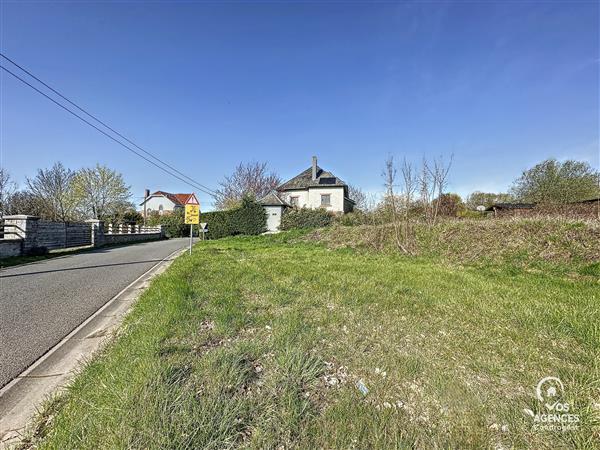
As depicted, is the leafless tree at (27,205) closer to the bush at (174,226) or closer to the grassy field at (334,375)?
the bush at (174,226)

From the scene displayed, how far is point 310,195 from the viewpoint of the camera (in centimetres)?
3266

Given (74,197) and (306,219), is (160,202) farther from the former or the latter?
(306,219)

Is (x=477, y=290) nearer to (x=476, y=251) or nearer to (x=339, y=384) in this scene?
(x=339, y=384)

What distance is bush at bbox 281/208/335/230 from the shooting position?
1062 inches

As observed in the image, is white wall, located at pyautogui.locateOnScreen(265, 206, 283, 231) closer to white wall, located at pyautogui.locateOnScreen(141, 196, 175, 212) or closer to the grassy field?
the grassy field

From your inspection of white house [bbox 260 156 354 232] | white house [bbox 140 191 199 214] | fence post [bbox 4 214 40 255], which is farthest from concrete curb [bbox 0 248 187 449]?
white house [bbox 140 191 199 214]

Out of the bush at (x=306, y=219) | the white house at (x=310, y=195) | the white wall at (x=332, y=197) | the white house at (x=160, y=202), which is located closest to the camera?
the bush at (x=306, y=219)

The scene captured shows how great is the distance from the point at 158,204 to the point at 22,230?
52011 millimetres

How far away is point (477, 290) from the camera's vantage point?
543cm

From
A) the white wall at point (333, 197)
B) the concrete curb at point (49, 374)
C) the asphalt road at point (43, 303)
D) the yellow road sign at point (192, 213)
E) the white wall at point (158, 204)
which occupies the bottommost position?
the concrete curb at point (49, 374)

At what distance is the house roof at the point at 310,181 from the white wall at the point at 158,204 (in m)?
36.9

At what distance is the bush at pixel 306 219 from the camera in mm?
26984

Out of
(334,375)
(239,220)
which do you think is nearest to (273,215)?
(239,220)

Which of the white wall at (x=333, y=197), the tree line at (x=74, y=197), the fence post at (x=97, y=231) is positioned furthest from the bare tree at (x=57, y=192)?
the white wall at (x=333, y=197)
